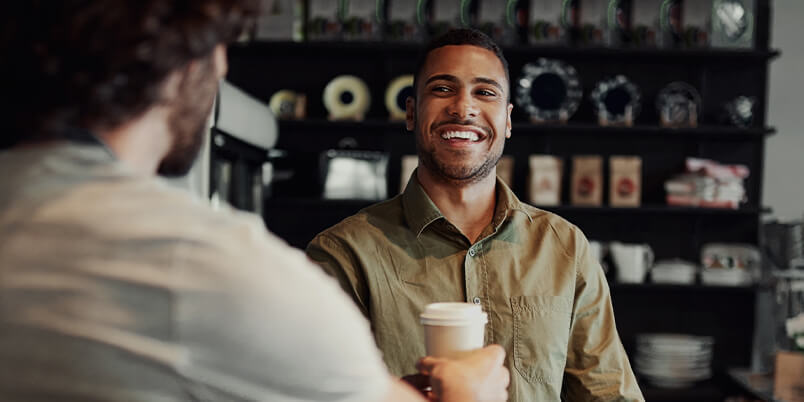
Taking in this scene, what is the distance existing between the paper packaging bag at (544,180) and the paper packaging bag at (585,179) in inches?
3.6

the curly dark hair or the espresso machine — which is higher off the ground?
the curly dark hair

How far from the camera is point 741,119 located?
Answer: 4.33 m

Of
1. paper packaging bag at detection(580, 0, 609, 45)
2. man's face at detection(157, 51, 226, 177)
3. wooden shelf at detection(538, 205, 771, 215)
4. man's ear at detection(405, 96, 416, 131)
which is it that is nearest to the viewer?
man's face at detection(157, 51, 226, 177)

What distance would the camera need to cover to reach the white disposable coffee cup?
1.03 metres

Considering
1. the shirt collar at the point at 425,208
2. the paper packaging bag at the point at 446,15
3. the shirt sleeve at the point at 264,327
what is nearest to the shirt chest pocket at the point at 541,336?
the shirt collar at the point at 425,208

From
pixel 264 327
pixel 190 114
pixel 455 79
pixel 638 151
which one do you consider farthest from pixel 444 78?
pixel 638 151

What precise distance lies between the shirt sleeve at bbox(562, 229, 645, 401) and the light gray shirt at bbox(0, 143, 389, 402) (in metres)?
1.08

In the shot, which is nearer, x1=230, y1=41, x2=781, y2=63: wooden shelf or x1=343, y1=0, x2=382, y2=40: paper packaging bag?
x1=230, y1=41, x2=781, y2=63: wooden shelf

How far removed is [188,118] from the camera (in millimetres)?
734

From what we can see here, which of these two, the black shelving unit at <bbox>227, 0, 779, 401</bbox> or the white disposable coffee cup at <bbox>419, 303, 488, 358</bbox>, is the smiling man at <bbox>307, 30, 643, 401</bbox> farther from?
the black shelving unit at <bbox>227, 0, 779, 401</bbox>

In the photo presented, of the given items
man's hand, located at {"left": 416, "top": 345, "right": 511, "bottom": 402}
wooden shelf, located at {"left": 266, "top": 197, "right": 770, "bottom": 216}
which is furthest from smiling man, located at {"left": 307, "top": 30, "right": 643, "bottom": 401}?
wooden shelf, located at {"left": 266, "top": 197, "right": 770, "bottom": 216}

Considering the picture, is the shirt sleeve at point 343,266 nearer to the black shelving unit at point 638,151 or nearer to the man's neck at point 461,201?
the man's neck at point 461,201

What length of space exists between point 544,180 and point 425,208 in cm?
268

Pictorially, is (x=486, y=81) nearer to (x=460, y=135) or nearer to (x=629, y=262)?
(x=460, y=135)
